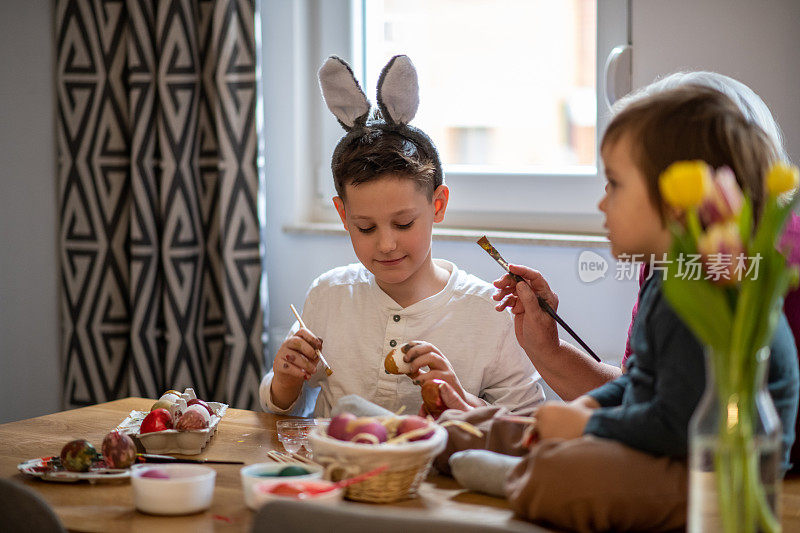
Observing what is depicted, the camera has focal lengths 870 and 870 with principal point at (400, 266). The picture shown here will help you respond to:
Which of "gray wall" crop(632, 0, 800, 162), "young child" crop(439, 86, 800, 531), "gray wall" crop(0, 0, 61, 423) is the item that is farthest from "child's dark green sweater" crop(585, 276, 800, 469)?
"gray wall" crop(0, 0, 61, 423)

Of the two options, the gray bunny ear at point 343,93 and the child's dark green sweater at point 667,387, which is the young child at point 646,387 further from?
the gray bunny ear at point 343,93

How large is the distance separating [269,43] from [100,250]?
75 cm

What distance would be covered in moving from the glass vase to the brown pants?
0.10 metres

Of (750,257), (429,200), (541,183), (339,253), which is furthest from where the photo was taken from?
(339,253)

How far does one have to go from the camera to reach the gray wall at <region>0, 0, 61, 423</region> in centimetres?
261

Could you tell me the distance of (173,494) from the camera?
39.2 inches

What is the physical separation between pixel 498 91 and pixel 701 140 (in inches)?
55.3

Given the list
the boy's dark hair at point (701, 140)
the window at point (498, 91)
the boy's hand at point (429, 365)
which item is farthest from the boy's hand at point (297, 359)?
the window at point (498, 91)

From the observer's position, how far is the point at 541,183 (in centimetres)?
222

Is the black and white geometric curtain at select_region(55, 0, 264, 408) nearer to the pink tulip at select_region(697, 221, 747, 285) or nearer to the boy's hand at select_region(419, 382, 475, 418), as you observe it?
the boy's hand at select_region(419, 382, 475, 418)

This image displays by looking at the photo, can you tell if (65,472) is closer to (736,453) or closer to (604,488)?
(604,488)

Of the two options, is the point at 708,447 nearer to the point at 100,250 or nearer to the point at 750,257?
the point at 750,257

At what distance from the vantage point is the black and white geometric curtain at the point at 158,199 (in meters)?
2.30

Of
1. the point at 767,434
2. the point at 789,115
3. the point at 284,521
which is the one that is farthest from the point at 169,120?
the point at 767,434
